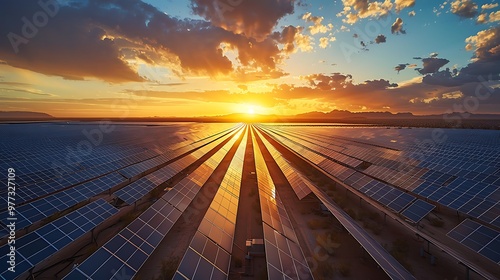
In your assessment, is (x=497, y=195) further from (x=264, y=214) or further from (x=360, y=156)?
(x=360, y=156)

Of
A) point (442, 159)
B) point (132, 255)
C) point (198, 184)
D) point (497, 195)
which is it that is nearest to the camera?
point (132, 255)

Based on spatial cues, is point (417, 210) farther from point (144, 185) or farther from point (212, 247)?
point (144, 185)

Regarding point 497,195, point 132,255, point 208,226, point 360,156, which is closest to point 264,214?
point 208,226

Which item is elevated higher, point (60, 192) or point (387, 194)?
point (387, 194)

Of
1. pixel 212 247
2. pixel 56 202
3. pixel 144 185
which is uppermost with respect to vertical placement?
pixel 212 247

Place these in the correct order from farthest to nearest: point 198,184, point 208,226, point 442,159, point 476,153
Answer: point 476,153 < point 442,159 < point 198,184 < point 208,226

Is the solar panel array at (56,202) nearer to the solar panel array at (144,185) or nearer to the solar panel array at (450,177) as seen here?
the solar panel array at (144,185)

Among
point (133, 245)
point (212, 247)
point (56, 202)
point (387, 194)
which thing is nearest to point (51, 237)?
point (133, 245)
